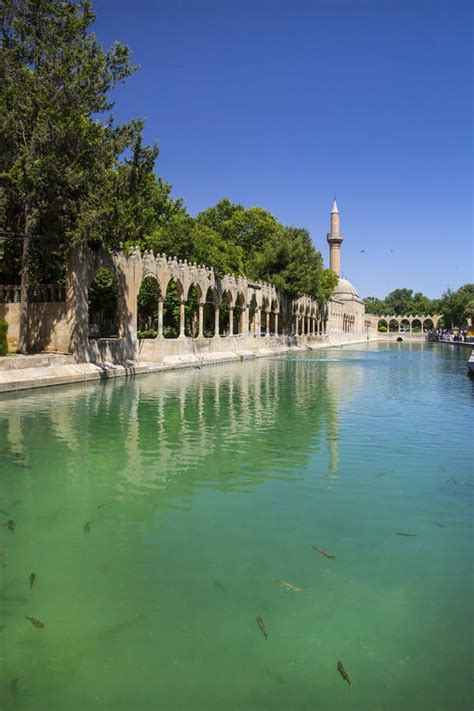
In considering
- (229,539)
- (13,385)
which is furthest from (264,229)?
(229,539)

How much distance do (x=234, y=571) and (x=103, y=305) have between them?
94.0 ft

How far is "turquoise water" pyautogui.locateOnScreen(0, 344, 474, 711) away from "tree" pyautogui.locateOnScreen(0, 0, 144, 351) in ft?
34.8

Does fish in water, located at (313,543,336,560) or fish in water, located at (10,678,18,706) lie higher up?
fish in water, located at (313,543,336,560)

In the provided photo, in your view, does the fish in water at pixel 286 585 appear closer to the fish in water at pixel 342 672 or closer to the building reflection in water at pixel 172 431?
the fish in water at pixel 342 672

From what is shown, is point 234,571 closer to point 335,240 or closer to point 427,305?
point 335,240

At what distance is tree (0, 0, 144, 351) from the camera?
61.5ft

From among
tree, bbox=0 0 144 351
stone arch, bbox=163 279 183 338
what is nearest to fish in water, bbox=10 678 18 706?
tree, bbox=0 0 144 351

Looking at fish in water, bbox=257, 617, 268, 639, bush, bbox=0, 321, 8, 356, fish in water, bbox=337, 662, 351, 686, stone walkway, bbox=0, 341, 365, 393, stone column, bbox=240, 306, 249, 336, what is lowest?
fish in water, bbox=337, 662, 351, 686

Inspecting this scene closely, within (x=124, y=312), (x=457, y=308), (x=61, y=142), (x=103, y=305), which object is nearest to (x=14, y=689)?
(x=61, y=142)

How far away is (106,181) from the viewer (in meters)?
20.0

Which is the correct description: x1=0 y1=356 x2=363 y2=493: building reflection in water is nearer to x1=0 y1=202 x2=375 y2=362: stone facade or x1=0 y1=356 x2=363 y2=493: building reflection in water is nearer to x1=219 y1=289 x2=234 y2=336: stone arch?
x1=0 y1=202 x2=375 y2=362: stone facade

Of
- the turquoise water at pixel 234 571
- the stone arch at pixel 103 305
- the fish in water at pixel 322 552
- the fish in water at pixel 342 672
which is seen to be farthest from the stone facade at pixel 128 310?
the fish in water at pixel 342 672

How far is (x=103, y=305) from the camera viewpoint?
3234 cm

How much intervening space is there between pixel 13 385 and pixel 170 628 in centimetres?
1372
